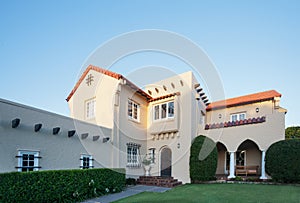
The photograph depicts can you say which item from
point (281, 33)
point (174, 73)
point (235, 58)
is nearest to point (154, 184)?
point (174, 73)

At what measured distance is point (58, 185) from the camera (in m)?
9.35

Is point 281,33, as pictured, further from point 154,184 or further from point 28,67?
point 28,67

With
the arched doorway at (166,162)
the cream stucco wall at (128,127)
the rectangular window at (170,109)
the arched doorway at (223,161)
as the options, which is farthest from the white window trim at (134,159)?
the arched doorway at (223,161)

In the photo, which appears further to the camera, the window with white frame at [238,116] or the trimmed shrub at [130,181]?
the window with white frame at [238,116]

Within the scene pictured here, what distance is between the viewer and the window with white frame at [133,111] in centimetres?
1638

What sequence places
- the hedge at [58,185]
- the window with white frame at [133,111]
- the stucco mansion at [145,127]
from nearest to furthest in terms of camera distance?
the hedge at [58,185] → the stucco mansion at [145,127] → the window with white frame at [133,111]

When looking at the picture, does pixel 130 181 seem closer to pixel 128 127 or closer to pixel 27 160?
pixel 128 127

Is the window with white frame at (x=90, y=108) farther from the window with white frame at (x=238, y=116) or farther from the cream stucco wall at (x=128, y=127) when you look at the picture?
the window with white frame at (x=238, y=116)

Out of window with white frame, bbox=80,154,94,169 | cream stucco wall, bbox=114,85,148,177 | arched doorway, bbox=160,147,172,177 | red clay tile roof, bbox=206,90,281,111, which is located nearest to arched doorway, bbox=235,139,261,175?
red clay tile roof, bbox=206,90,281,111

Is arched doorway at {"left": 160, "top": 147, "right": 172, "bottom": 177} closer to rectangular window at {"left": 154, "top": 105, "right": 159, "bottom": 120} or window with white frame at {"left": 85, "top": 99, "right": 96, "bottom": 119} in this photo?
rectangular window at {"left": 154, "top": 105, "right": 159, "bottom": 120}

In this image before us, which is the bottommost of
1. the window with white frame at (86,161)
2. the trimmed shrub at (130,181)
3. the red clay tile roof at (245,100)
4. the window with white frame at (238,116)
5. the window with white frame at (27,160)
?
the trimmed shrub at (130,181)

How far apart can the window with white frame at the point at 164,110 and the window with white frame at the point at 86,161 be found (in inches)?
251

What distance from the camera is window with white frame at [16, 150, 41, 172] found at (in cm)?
930

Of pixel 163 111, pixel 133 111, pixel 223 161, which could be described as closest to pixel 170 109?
pixel 163 111
